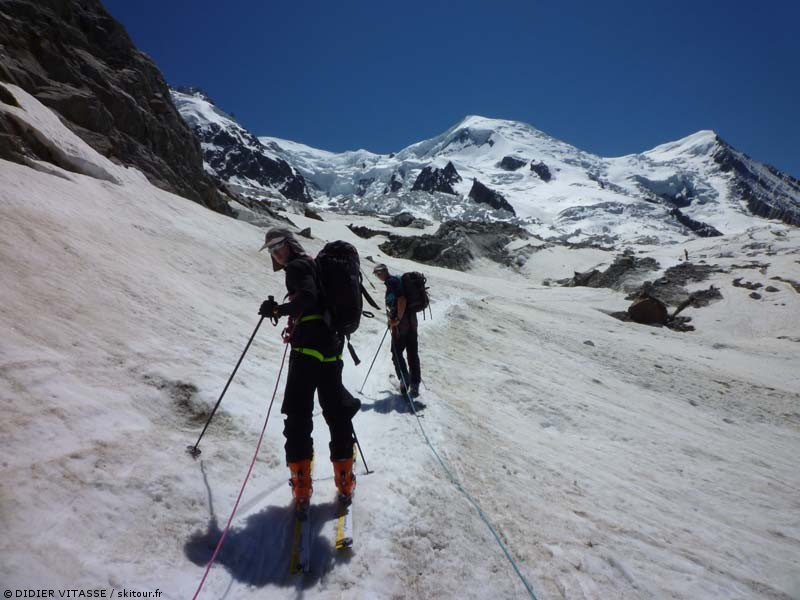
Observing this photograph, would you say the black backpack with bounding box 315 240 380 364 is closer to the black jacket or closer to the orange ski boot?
the black jacket

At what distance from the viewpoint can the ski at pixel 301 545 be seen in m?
3.25

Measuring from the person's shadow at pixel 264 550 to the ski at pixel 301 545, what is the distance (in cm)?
5

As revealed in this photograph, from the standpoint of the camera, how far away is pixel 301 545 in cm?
342

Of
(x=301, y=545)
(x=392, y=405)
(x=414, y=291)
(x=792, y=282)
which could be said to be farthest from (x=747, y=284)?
(x=301, y=545)

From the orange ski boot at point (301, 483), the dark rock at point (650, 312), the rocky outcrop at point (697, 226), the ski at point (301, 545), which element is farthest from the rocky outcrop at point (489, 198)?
the ski at point (301, 545)

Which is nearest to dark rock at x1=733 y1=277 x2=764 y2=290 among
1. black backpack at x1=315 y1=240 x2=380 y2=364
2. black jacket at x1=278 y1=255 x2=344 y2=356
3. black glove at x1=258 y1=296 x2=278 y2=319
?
black backpack at x1=315 y1=240 x2=380 y2=364

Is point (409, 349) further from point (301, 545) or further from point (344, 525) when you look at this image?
point (301, 545)

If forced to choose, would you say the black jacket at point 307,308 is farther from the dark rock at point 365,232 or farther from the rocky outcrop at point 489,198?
the rocky outcrop at point 489,198

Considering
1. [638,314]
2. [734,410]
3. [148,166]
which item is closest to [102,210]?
[148,166]

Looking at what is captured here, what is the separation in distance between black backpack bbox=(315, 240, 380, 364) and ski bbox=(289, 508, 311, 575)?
168 centimetres

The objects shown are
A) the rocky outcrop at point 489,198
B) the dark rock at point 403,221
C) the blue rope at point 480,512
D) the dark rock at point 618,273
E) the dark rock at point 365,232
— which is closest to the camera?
the blue rope at point 480,512

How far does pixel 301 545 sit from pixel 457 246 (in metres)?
52.7

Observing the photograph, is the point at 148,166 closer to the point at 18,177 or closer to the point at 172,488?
the point at 18,177

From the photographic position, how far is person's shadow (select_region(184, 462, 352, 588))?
10.4 ft
